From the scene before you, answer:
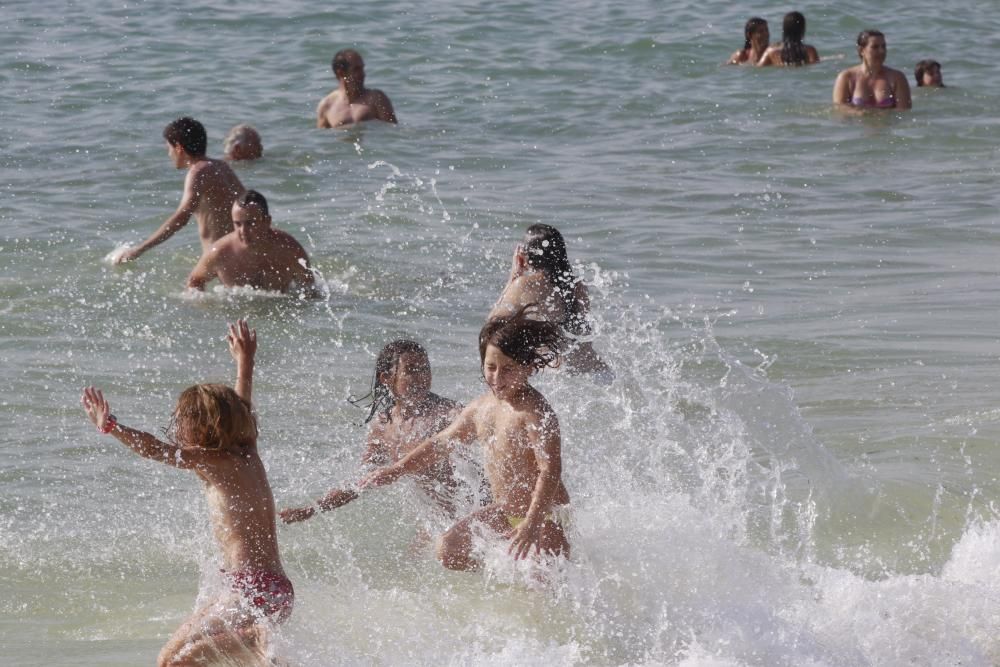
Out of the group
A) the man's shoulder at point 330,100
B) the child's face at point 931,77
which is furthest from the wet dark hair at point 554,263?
the child's face at point 931,77

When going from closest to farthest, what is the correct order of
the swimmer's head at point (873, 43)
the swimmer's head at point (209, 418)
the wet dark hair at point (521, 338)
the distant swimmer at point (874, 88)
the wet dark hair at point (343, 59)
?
the swimmer's head at point (209, 418) → the wet dark hair at point (521, 338) → the wet dark hair at point (343, 59) → the swimmer's head at point (873, 43) → the distant swimmer at point (874, 88)

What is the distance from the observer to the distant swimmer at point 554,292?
7.47m

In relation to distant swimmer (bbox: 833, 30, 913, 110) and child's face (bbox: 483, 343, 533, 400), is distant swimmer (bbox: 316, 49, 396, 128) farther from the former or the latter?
child's face (bbox: 483, 343, 533, 400)

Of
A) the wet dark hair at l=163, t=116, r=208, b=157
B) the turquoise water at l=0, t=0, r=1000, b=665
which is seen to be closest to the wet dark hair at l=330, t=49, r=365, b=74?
the turquoise water at l=0, t=0, r=1000, b=665

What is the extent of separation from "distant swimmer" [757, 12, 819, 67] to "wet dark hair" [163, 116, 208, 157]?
28.9 ft

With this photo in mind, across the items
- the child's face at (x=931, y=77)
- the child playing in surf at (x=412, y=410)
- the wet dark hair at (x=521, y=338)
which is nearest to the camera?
the wet dark hair at (x=521, y=338)

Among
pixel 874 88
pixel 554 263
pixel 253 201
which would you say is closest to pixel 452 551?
pixel 554 263

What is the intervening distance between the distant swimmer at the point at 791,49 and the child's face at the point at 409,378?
11.9 m

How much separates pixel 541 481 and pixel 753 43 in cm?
1293

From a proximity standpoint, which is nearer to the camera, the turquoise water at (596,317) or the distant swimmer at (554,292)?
the turquoise water at (596,317)

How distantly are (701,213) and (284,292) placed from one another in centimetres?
376

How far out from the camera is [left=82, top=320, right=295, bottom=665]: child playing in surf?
4.57m

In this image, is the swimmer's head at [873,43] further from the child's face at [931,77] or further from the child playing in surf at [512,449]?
the child playing in surf at [512,449]

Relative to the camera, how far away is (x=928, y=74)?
52.7 feet
